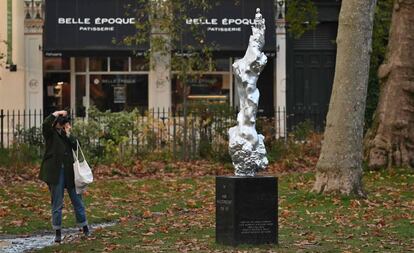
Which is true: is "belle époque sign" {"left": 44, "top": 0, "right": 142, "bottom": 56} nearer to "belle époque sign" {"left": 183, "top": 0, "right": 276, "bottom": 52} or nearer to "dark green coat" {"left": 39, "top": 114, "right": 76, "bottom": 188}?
"belle époque sign" {"left": 183, "top": 0, "right": 276, "bottom": 52}

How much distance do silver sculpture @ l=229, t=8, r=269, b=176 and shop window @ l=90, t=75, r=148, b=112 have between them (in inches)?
747

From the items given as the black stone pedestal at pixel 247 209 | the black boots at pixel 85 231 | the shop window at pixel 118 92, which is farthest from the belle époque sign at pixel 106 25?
the black stone pedestal at pixel 247 209

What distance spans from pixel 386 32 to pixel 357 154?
1124 cm

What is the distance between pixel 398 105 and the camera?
21.9 meters

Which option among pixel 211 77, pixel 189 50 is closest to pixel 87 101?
pixel 211 77

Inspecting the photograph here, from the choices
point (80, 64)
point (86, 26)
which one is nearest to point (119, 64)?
point (80, 64)

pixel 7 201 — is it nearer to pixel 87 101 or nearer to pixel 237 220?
pixel 237 220

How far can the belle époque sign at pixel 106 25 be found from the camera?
29.8 m

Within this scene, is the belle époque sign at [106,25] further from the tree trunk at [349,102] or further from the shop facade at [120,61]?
the tree trunk at [349,102]

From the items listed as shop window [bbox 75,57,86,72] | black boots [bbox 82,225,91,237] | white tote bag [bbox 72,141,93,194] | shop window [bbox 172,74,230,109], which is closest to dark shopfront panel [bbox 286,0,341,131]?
shop window [bbox 172,74,230,109]

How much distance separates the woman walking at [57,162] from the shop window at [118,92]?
18.1m

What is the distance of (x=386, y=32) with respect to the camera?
91.4 feet

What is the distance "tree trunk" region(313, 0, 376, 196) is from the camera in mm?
17203

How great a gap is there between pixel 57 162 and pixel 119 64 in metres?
18.4
